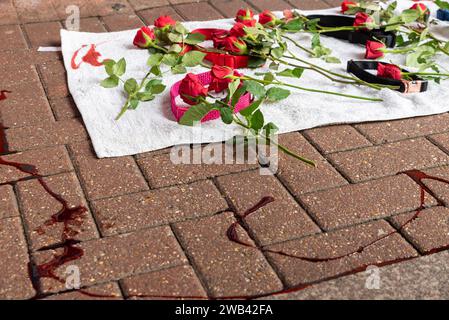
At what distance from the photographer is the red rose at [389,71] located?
2.42 metres

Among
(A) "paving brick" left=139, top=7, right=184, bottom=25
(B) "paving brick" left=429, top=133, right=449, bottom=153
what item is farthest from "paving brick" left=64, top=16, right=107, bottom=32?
(B) "paving brick" left=429, top=133, right=449, bottom=153

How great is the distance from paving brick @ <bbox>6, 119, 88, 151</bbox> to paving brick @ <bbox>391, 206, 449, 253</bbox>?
92cm

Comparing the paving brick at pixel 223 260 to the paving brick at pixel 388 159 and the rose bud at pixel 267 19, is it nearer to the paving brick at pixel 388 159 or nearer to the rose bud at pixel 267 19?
the paving brick at pixel 388 159

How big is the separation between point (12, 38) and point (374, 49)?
1338 millimetres

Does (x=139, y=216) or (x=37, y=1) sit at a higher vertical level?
(x=139, y=216)

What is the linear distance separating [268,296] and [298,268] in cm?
11

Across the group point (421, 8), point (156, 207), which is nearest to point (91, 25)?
point (421, 8)

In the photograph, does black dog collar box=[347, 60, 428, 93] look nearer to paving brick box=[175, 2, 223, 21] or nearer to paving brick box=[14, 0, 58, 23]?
paving brick box=[175, 2, 223, 21]

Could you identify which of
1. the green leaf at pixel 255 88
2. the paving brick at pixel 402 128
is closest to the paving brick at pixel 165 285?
the green leaf at pixel 255 88

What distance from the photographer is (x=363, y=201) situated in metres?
1.85

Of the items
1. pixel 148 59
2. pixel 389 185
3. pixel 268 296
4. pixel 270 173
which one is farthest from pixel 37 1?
pixel 268 296

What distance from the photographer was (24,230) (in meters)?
1.74

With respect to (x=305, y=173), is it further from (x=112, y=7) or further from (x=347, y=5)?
(x=112, y=7)
